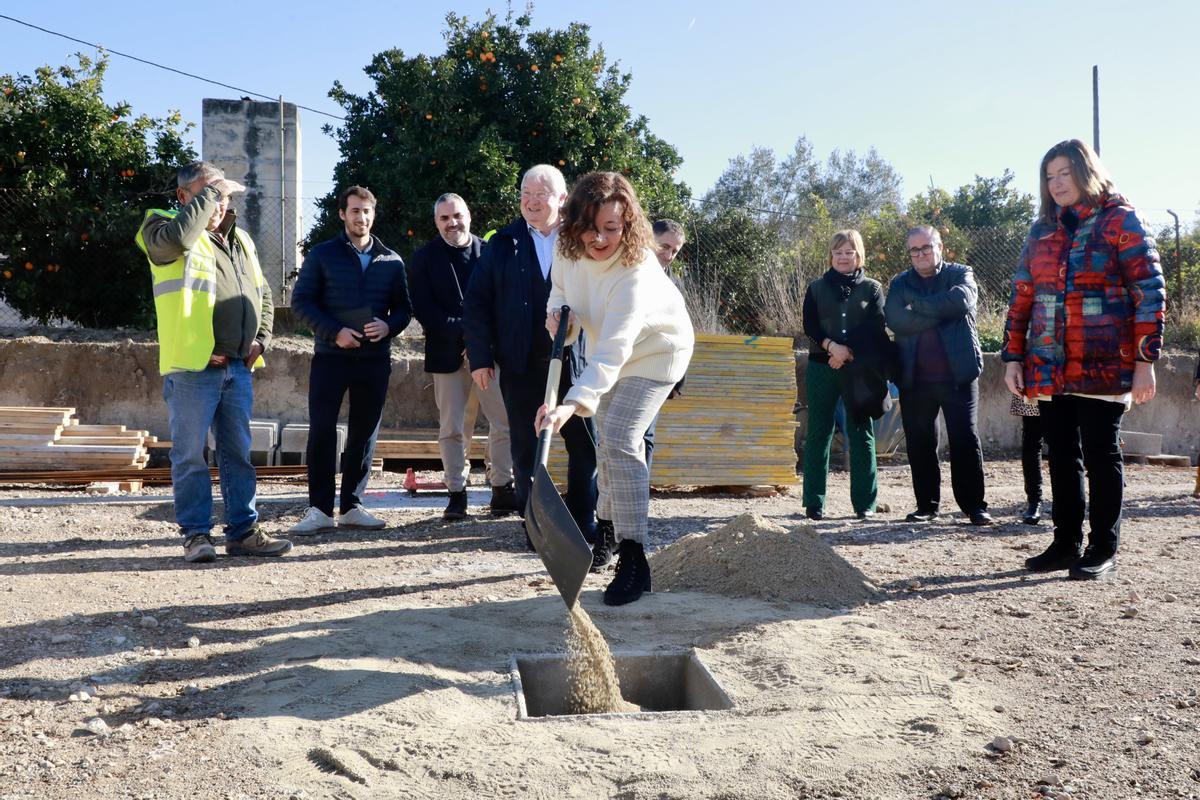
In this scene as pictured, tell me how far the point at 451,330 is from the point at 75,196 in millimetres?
6945

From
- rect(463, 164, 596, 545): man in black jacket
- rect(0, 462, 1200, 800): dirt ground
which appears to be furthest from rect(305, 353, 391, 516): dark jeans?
rect(463, 164, 596, 545): man in black jacket

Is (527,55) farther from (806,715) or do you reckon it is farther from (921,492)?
(806,715)

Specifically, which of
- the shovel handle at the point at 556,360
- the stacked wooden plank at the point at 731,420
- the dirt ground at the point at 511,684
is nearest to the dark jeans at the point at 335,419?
the dirt ground at the point at 511,684

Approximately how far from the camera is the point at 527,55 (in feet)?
41.7

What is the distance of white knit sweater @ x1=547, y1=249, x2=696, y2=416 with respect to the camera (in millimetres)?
4051

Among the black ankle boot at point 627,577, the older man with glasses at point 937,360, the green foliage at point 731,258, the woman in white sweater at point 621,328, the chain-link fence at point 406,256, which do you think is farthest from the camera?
the green foliage at point 731,258

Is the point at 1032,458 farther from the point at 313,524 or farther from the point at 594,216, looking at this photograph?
the point at 313,524

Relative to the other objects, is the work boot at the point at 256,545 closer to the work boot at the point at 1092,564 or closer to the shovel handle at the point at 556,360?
the shovel handle at the point at 556,360

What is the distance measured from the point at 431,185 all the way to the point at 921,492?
23.4 ft

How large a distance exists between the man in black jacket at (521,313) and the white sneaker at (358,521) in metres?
1.27

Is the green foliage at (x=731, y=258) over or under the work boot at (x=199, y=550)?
over

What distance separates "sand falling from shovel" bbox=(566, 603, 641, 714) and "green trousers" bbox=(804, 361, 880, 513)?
3741 mm

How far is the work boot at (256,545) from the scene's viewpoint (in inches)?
216

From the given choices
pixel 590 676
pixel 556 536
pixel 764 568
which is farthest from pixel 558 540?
pixel 764 568
